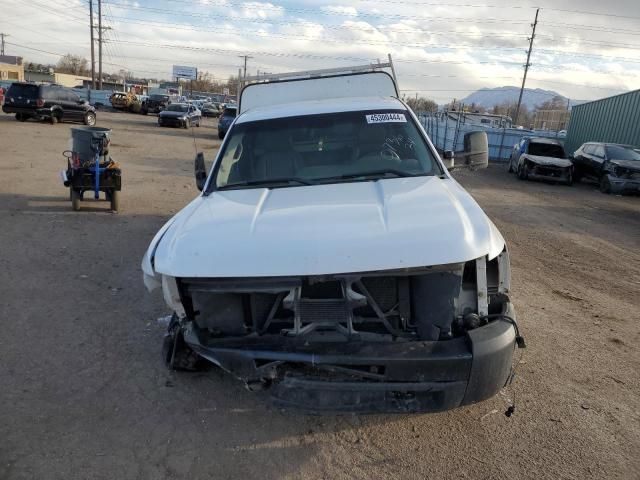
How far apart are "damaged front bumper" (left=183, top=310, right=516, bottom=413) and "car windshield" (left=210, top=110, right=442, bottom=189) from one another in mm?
1499

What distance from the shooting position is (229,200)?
11.6ft

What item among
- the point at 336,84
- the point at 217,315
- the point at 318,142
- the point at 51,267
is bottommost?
the point at 51,267

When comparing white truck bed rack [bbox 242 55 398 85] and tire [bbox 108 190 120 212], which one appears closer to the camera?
white truck bed rack [bbox 242 55 398 85]

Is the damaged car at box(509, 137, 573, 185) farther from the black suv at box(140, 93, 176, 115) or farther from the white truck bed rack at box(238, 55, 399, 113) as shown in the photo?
the black suv at box(140, 93, 176, 115)

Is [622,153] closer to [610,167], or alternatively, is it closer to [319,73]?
[610,167]

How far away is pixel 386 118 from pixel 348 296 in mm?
2132

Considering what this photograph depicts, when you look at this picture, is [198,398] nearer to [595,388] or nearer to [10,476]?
[10,476]

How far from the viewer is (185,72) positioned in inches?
3396

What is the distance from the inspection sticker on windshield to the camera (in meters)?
4.32

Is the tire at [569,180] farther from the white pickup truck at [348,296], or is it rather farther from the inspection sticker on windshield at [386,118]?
the white pickup truck at [348,296]

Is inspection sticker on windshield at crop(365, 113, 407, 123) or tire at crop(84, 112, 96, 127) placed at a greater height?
inspection sticker on windshield at crop(365, 113, 407, 123)

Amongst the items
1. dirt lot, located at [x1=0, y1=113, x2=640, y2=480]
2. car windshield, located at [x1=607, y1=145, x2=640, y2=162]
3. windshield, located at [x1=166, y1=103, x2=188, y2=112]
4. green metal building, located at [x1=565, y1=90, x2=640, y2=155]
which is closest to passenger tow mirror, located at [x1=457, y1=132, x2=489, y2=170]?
dirt lot, located at [x1=0, y1=113, x2=640, y2=480]

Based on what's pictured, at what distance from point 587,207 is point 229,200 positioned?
39.3ft

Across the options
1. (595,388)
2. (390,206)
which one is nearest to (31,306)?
(390,206)
